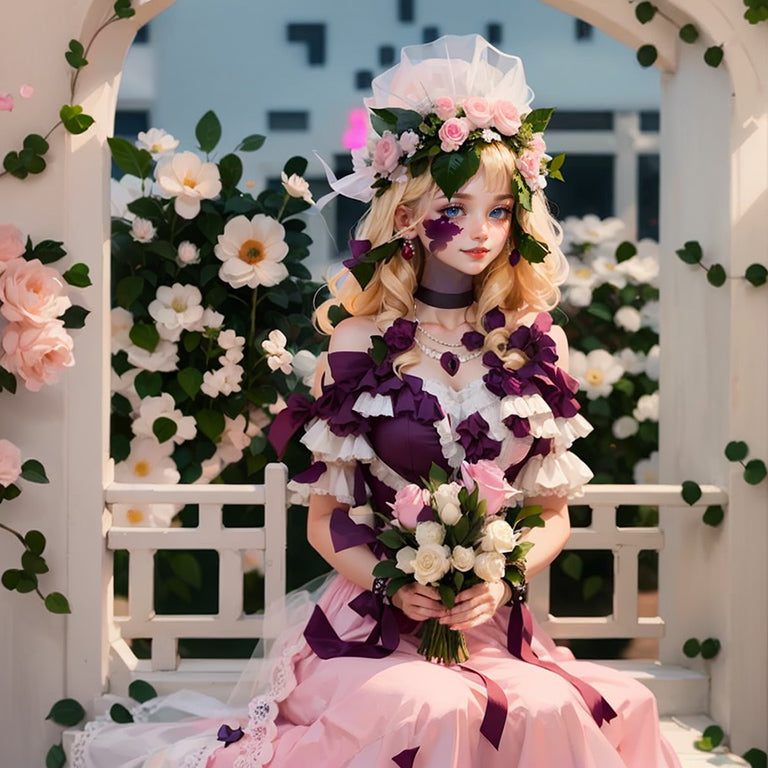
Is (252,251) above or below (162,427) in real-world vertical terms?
above

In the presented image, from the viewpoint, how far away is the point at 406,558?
217cm

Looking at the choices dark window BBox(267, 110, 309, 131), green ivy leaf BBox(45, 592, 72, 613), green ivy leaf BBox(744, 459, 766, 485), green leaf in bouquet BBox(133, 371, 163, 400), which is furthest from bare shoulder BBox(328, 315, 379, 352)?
dark window BBox(267, 110, 309, 131)

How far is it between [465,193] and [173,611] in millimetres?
1707

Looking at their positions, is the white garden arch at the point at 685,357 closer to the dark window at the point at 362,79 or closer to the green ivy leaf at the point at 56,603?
the green ivy leaf at the point at 56,603

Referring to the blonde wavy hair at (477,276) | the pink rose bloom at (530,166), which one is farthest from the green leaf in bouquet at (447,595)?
the pink rose bloom at (530,166)

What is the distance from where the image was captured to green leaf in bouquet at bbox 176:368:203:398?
3.02 meters

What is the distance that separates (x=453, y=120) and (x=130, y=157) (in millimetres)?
952

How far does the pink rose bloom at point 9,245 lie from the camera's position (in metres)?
2.58

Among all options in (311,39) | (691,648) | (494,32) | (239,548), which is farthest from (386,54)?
(691,648)

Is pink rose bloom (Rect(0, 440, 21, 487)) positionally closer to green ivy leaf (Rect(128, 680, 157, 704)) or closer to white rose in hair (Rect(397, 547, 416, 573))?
green ivy leaf (Rect(128, 680, 157, 704))

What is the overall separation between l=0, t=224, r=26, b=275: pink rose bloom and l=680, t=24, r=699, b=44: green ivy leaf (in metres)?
1.69

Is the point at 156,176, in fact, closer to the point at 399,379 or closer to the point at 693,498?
the point at 399,379

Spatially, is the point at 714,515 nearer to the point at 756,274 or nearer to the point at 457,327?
the point at 756,274

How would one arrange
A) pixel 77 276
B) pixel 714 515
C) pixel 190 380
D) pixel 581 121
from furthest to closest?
pixel 581 121 < pixel 190 380 < pixel 714 515 < pixel 77 276
